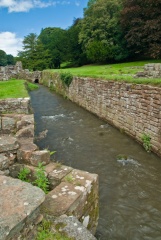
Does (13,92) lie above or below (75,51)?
below

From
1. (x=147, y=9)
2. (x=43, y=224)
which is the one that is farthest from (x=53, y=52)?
(x=43, y=224)

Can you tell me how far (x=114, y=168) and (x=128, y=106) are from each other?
371 cm

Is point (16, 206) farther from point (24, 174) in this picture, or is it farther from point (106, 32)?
point (106, 32)

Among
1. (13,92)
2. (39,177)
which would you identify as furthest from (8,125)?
(13,92)

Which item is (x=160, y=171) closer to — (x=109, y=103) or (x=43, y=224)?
(x=43, y=224)

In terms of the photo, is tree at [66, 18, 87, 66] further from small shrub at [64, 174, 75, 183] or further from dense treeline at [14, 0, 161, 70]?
small shrub at [64, 174, 75, 183]

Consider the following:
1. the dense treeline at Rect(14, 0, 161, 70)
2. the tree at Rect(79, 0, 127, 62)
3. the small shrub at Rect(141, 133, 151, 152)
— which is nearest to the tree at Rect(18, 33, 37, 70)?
the dense treeline at Rect(14, 0, 161, 70)

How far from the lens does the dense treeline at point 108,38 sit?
2393cm

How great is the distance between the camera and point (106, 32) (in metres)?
32.3

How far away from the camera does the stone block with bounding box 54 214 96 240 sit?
246 centimetres

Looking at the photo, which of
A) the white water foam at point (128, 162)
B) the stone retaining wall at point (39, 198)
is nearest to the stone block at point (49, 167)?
the stone retaining wall at point (39, 198)

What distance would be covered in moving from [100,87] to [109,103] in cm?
160

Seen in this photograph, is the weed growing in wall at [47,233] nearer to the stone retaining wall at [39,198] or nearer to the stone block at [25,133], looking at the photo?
the stone retaining wall at [39,198]

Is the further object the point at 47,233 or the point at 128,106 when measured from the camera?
the point at 128,106
